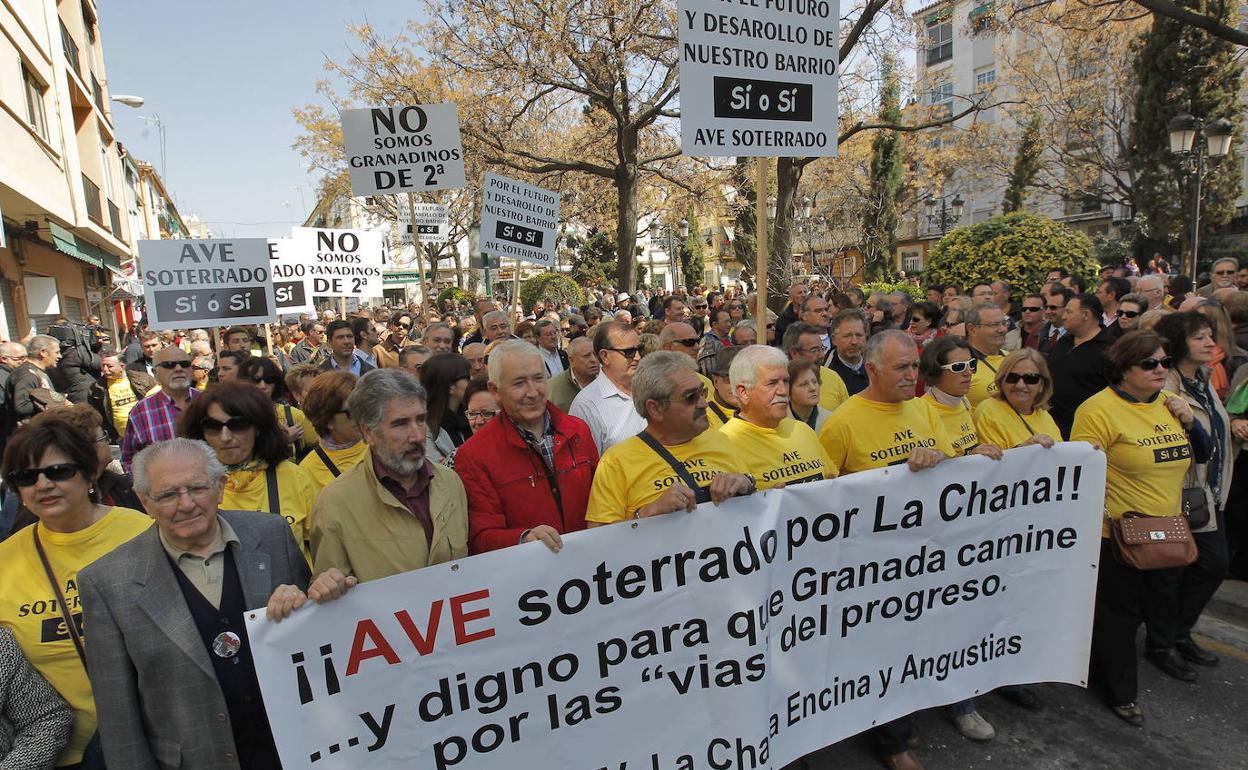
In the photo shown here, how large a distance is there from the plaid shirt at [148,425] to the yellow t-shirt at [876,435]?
3.99 metres

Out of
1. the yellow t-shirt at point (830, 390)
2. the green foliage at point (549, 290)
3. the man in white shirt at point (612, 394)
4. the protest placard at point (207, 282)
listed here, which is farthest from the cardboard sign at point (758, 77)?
the green foliage at point (549, 290)

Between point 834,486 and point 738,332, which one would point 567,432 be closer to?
point 834,486

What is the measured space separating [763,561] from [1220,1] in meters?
26.4

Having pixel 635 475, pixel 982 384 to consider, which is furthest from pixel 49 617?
pixel 982 384

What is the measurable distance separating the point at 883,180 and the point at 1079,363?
104 ft

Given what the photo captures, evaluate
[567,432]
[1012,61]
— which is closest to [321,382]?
[567,432]

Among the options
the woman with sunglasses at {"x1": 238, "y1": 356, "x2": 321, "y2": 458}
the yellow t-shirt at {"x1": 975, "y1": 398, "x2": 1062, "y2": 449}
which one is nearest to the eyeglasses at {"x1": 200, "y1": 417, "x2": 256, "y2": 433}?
the woman with sunglasses at {"x1": 238, "y1": 356, "x2": 321, "y2": 458}

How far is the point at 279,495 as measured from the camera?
312 cm

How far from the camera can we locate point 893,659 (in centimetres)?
317

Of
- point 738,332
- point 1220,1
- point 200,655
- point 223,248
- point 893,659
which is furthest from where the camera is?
point 1220,1

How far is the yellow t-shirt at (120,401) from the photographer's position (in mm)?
7746

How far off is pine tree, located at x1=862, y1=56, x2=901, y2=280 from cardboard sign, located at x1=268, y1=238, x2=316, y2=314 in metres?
11.4

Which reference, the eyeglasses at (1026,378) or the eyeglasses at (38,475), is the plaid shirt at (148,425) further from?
the eyeglasses at (1026,378)

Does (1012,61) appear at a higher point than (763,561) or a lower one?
higher
